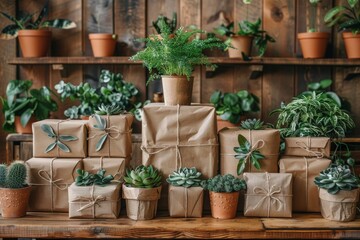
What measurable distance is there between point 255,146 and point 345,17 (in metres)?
1.84

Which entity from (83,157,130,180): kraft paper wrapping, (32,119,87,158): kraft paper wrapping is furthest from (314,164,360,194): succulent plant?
(32,119,87,158): kraft paper wrapping

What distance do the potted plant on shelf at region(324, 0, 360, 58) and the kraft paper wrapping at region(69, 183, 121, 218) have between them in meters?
2.12

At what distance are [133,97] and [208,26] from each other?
733 mm

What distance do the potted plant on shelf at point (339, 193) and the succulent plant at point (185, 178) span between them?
488 millimetres

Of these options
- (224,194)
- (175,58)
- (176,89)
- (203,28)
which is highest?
(203,28)

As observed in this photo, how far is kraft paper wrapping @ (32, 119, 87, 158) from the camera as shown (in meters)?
2.12

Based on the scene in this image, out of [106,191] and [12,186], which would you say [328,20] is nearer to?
[106,191]

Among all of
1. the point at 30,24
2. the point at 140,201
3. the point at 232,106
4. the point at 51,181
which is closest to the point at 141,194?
the point at 140,201

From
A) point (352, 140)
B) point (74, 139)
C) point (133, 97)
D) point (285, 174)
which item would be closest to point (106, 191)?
point (74, 139)

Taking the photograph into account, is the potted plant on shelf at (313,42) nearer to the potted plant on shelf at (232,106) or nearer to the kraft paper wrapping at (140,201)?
the potted plant on shelf at (232,106)

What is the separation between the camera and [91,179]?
6.68ft

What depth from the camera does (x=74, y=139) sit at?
213 cm

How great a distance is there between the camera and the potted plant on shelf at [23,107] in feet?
10.9

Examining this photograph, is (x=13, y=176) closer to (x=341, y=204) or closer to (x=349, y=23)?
(x=341, y=204)
